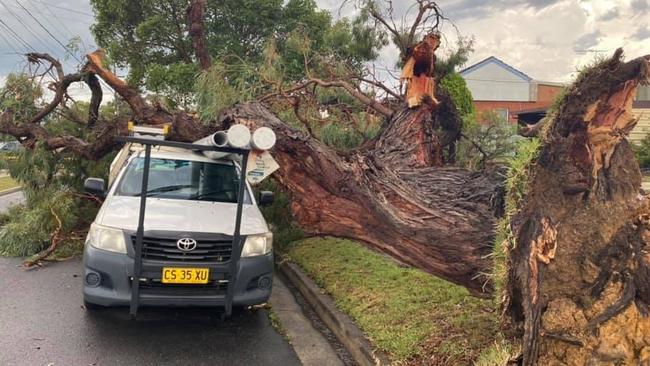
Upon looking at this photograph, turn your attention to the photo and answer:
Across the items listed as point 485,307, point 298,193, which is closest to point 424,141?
point 298,193

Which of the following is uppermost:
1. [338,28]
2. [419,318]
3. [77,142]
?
[338,28]

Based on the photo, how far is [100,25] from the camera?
768 inches

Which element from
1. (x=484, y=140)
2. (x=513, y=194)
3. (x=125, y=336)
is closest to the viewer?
(x=513, y=194)

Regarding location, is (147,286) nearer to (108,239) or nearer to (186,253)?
(186,253)

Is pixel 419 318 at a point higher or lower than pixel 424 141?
lower

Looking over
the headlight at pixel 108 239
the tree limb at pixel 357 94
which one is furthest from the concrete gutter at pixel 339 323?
the tree limb at pixel 357 94

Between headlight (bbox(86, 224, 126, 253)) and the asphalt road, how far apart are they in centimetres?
84

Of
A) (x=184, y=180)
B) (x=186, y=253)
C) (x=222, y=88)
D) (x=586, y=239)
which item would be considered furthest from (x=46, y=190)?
(x=586, y=239)

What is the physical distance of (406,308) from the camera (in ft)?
16.7

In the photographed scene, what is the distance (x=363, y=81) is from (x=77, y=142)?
4.96m

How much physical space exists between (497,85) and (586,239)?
119 ft

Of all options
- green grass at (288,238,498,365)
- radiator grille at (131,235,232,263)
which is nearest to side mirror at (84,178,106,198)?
radiator grille at (131,235,232,263)

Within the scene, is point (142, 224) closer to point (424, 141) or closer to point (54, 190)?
point (424, 141)

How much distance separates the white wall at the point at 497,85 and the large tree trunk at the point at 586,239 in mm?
35225
